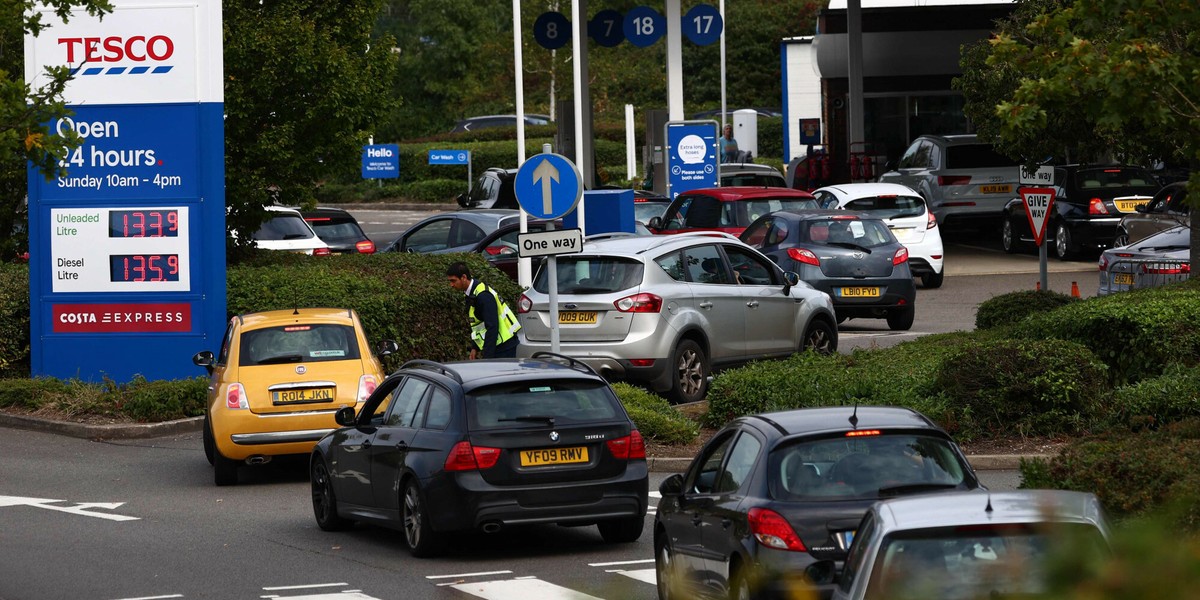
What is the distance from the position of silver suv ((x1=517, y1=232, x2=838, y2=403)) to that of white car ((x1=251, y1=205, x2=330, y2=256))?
12.3 metres

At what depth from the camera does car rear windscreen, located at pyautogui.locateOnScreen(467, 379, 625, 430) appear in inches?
422

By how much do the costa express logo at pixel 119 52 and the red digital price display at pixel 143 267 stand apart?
2.16m

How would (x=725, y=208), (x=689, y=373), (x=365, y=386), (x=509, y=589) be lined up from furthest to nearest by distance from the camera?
1. (x=725, y=208)
2. (x=689, y=373)
3. (x=365, y=386)
4. (x=509, y=589)

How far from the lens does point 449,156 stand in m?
49.8

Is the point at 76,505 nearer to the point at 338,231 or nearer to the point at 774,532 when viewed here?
the point at 774,532

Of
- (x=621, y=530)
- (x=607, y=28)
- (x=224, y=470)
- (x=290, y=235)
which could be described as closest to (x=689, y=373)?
(x=224, y=470)

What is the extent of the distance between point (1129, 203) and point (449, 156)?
2422 centimetres

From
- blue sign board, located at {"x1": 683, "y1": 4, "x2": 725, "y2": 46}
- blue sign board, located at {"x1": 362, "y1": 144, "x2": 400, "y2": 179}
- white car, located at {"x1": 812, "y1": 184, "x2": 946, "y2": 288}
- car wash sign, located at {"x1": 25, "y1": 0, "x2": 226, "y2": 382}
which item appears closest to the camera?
car wash sign, located at {"x1": 25, "y1": 0, "x2": 226, "y2": 382}

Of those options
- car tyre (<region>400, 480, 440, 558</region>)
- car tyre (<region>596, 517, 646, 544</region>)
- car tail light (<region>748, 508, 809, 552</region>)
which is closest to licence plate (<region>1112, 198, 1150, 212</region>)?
car tyre (<region>596, 517, 646, 544</region>)

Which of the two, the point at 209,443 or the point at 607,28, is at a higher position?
Result: the point at 607,28

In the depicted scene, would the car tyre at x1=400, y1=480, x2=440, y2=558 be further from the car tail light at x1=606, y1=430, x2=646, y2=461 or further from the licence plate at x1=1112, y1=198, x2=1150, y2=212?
the licence plate at x1=1112, y1=198, x2=1150, y2=212

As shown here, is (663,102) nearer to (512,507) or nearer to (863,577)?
(512,507)

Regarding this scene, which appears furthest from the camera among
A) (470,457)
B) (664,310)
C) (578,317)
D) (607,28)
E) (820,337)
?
(607,28)

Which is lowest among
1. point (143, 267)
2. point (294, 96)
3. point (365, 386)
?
point (365, 386)
